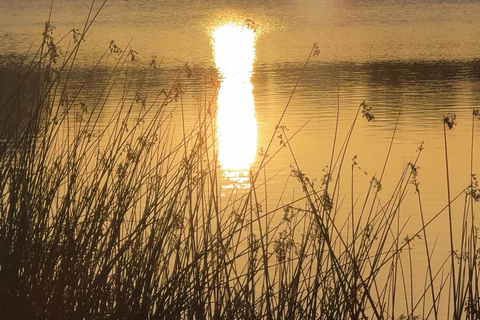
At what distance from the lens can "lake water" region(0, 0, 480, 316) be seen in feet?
23.5

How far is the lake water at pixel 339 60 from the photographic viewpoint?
718 cm

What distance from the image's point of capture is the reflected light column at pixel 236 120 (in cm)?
654

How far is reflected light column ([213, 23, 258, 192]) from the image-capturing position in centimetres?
654

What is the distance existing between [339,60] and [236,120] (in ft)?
21.3

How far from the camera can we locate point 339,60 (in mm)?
15344

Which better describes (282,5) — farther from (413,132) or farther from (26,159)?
(26,159)

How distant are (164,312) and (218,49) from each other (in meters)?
16.0

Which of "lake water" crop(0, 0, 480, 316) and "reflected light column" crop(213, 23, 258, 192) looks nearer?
"reflected light column" crop(213, 23, 258, 192)

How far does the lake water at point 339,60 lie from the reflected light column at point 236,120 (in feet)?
0.40

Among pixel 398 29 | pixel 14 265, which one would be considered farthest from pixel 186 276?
pixel 398 29

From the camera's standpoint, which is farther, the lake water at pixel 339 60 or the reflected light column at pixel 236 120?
the lake water at pixel 339 60

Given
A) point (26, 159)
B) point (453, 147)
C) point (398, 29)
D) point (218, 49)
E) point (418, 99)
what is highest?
point (398, 29)

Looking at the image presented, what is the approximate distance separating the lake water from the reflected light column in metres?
0.12

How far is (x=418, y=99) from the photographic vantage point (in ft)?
34.5
